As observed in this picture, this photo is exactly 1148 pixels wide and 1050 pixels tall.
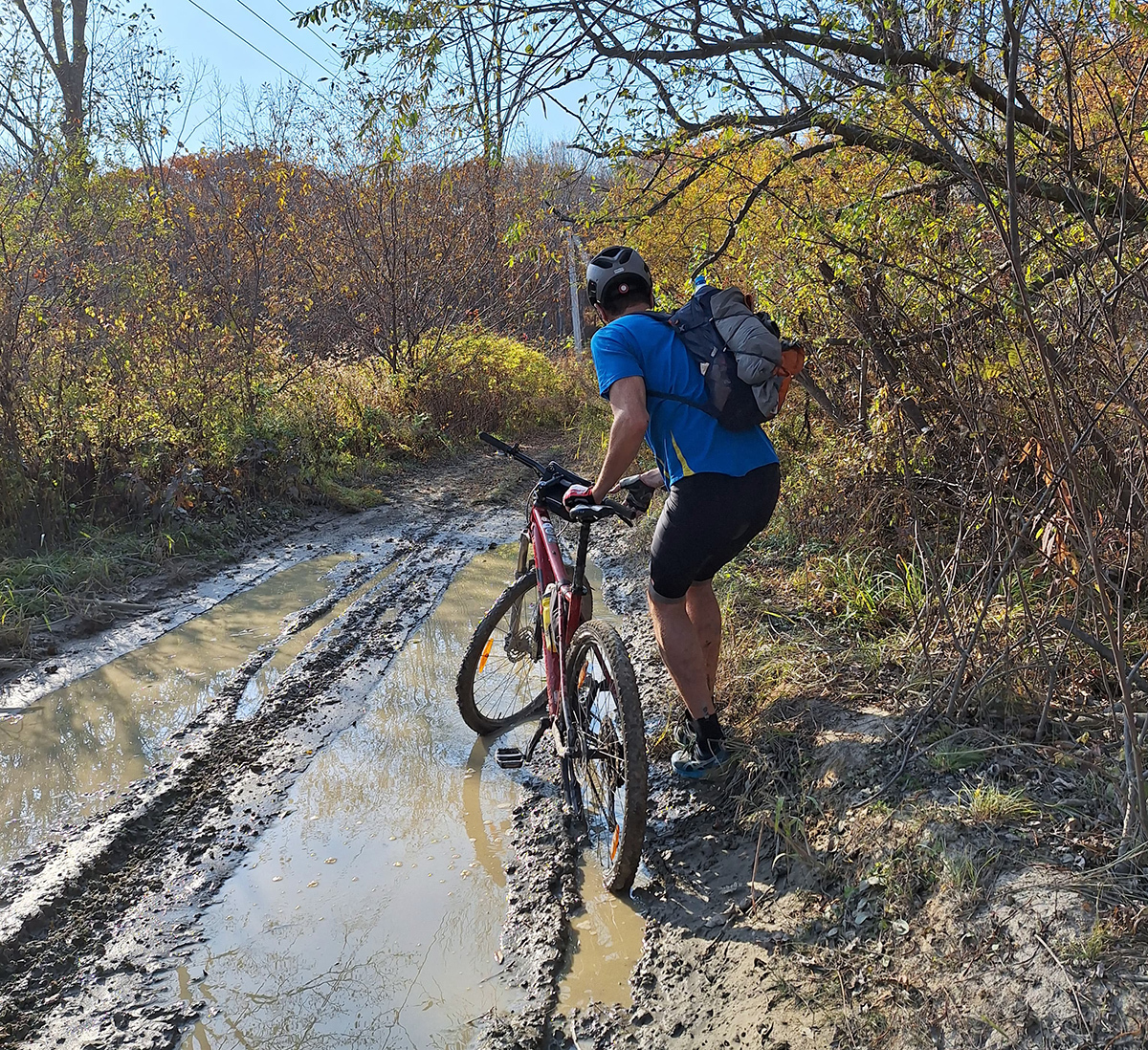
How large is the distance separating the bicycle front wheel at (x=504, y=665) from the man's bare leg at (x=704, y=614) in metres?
0.90

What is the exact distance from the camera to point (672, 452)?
3.34 m

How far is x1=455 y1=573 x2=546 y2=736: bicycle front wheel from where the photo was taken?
4.48m

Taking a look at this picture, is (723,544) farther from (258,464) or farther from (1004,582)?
(258,464)

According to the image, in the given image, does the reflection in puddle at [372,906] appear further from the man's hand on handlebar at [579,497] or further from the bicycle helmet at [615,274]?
the bicycle helmet at [615,274]

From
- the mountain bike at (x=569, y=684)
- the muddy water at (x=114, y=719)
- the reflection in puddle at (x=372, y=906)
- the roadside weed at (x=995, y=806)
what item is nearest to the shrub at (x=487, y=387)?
the muddy water at (x=114, y=719)

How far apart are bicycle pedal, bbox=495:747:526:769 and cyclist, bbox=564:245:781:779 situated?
1.08 meters

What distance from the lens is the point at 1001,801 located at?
110 inches

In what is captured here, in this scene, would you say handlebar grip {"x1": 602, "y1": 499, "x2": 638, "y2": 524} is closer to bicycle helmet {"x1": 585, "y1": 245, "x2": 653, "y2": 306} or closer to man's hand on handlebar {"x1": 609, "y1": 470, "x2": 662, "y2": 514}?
man's hand on handlebar {"x1": 609, "y1": 470, "x2": 662, "y2": 514}

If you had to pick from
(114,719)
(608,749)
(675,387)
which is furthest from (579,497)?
(114,719)

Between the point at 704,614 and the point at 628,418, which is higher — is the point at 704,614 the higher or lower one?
the lower one

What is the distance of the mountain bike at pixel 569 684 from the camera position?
3.16 metres

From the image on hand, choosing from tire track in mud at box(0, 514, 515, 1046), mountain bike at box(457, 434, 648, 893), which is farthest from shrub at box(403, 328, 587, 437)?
mountain bike at box(457, 434, 648, 893)

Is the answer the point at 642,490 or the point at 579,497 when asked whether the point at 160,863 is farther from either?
the point at 642,490

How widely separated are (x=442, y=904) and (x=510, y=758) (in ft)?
3.02
